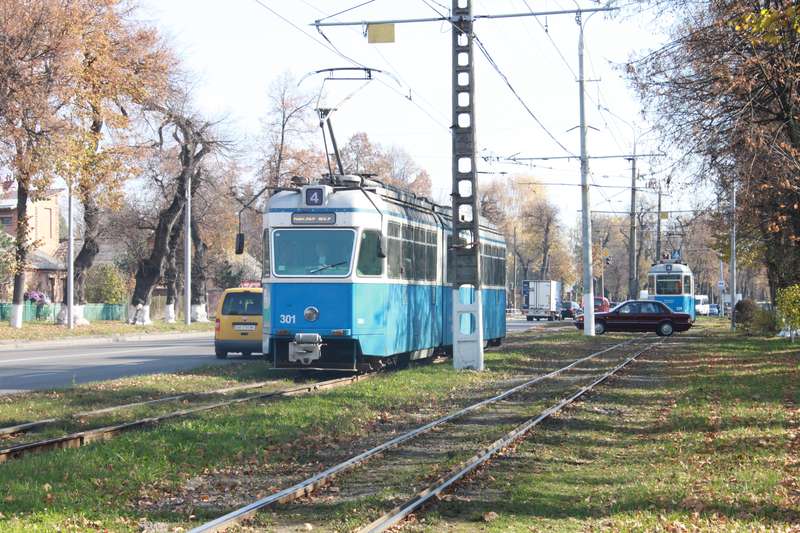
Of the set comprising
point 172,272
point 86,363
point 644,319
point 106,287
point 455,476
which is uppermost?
point 172,272

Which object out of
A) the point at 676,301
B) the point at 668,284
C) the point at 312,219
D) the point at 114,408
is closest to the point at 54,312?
the point at 668,284

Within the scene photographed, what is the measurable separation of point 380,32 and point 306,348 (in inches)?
275

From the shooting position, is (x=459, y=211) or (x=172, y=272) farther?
(x=172, y=272)

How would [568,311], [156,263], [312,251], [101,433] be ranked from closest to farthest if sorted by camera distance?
[101,433] < [312,251] < [156,263] < [568,311]

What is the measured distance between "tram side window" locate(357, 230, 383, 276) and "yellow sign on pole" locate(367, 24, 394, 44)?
4442 mm

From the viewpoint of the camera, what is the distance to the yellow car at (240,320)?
25000 millimetres

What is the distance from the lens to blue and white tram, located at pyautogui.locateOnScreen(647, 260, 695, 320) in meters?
54.5

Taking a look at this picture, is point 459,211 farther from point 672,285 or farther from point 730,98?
point 672,285

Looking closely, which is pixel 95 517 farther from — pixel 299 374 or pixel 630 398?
pixel 299 374

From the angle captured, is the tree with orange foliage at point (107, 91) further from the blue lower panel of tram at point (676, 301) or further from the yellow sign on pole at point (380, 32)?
the blue lower panel of tram at point (676, 301)

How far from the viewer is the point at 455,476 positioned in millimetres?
9625

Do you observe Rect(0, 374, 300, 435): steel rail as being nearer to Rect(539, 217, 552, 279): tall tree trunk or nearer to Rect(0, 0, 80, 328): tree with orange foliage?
Rect(0, 0, 80, 328): tree with orange foliage

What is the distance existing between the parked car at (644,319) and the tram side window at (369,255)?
26362 millimetres

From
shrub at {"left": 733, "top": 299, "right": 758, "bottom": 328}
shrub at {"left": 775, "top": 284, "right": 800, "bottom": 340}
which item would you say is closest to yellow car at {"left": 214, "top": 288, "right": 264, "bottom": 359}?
shrub at {"left": 775, "top": 284, "right": 800, "bottom": 340}
